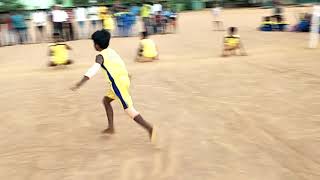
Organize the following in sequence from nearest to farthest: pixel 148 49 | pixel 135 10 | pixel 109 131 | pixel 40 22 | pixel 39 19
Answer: pixel 109 131 → pixel 148 49 → pixel 39 19 → pixel 40 22 → pixel 135 10

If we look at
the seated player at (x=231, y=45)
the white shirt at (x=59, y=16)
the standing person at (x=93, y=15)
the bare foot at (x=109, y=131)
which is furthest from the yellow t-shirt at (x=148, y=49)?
the standing person at (x=93, y=15)

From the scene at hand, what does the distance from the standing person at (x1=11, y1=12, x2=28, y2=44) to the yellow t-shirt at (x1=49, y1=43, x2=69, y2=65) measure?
23.0ft

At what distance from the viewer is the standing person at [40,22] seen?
1858 cm

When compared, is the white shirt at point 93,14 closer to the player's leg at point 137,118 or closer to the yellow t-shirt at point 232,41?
the yellow t-shirt at point 232,41

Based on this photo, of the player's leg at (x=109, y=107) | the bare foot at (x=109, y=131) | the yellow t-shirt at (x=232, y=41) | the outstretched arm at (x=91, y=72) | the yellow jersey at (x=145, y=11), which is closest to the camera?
the outstretched arm at (x=91, y=72)

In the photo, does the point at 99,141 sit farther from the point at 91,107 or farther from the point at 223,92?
the point at 223,92

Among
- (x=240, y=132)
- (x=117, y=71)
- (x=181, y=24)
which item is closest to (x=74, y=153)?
(x=117, y=71)

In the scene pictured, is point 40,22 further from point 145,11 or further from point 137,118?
point 137,118

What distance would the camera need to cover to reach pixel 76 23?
1959 cm

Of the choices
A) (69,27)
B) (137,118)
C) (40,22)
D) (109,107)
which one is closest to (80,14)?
(69,27)

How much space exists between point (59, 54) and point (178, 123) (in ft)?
22.2

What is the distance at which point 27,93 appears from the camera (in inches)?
359

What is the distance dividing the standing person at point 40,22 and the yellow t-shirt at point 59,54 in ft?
22.6

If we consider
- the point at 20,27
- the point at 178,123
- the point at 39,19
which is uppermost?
the point at 39,19
